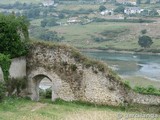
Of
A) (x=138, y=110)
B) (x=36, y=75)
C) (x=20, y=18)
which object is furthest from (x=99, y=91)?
(x=20, y=18)

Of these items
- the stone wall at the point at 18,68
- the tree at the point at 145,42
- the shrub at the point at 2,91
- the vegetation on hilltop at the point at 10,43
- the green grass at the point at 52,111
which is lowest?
the tree at the point at 145,42

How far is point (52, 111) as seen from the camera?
22.0 m

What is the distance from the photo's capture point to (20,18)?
87.2 feet

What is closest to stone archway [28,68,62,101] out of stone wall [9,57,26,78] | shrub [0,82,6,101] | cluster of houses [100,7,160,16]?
stone wall [9,57,26,78]

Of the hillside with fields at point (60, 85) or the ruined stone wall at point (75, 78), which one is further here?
the ruined stone wall at point (75, 78)

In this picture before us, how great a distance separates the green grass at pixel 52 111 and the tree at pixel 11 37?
298cm

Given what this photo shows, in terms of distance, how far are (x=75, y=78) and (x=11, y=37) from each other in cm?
459

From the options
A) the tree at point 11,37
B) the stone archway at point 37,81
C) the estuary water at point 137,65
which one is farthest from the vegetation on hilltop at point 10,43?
the estuary water at point 137,65

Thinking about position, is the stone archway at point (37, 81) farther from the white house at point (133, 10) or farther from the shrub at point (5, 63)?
the white house at point (133, 10)

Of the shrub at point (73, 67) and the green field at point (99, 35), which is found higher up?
the shrub at point (73, 67)

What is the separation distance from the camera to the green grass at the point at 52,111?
19.8 meters

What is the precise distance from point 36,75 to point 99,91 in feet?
14.1

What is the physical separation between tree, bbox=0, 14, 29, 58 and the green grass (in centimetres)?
298

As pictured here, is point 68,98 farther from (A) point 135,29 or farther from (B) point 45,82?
(A) point 135,29
